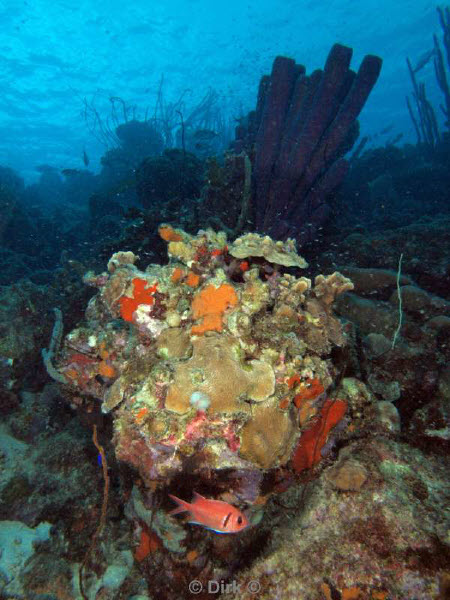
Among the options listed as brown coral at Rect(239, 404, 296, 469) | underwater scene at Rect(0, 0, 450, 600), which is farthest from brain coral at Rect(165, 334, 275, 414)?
brown coral at Rect(239, 404, 296, 469)

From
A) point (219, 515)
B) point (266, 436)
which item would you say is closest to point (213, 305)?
point (266, 436)

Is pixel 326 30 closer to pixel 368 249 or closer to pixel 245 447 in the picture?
pixel 368 249

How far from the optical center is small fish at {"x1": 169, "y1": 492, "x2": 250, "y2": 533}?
176 cm

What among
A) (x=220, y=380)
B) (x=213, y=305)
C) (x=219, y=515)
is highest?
(x=213, y=305)

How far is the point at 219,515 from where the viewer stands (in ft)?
5.85

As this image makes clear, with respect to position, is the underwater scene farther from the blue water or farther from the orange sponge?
the blue water

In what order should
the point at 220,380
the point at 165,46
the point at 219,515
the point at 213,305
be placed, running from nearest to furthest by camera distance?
the point at 219,515
the point at 220,380
the point at 213,305
the point at 165,46

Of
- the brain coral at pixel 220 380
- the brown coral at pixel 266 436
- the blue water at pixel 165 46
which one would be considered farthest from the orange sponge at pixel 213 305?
the blue water at pixel 165 46

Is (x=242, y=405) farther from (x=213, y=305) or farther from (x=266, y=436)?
(x=213, y=305)

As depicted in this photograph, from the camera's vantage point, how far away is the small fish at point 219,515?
1.76m

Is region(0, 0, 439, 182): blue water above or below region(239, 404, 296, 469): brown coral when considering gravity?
above

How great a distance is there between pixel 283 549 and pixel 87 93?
48.9m

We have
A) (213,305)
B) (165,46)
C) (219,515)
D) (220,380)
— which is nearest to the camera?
(219,515)

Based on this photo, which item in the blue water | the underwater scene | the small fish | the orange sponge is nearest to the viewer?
the small fish
